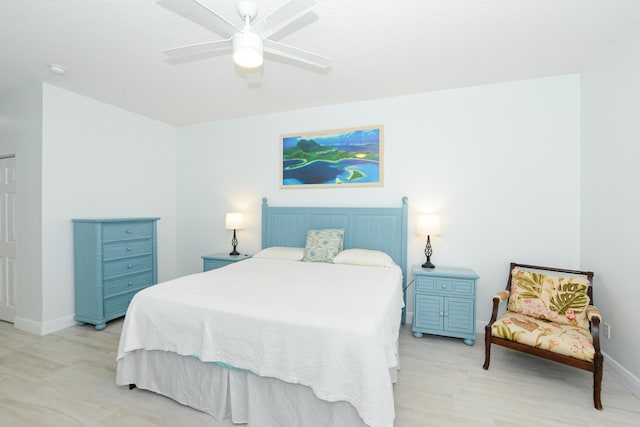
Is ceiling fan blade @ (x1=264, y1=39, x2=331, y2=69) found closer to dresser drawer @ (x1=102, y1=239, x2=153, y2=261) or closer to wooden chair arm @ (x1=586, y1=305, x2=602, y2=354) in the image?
wooden chair arm @ (x1=586, y1=305, x2=602, y2=354)

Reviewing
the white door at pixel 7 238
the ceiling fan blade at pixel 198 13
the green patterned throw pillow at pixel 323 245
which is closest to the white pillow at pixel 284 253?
the green patterned throw pillow at pixel 323 245

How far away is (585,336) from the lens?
219 centimetres

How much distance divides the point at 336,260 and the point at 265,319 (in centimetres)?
164

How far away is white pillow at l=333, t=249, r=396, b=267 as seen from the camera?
122 inches

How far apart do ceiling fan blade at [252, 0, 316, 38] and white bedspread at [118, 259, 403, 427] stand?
1.63 meters

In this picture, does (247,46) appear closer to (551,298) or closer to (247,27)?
(247,27)

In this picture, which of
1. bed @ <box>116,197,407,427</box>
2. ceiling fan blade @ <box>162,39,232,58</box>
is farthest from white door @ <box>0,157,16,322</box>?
ceiling fan blade @ <box>162,39,232,58</box>

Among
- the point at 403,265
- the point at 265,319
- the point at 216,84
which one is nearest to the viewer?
the point at 265,319

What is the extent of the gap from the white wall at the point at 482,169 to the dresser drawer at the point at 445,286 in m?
0.42

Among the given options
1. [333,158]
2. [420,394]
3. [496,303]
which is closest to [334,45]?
[333,158]

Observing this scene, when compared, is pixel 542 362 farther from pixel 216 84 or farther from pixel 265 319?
pixel 216 84

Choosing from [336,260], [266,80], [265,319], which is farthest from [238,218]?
[265,319]

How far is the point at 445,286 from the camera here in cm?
296

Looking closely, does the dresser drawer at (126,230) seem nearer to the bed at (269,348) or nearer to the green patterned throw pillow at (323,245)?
the bed at (269,348)
